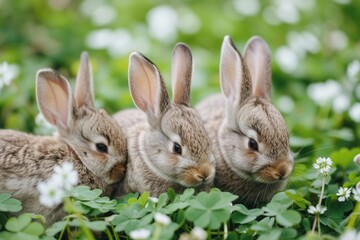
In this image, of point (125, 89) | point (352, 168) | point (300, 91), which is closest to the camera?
point (352, 168)

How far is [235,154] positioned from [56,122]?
5.29 feet

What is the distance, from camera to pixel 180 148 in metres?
4.97

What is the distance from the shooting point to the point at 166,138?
5098 mm

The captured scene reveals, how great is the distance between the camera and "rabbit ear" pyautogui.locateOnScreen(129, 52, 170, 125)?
16.9 ft

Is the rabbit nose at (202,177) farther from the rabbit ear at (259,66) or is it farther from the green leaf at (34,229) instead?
the green leaf at (34,229)

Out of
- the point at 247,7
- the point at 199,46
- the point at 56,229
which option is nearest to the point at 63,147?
the point at 56,229

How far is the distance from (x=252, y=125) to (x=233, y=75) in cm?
58

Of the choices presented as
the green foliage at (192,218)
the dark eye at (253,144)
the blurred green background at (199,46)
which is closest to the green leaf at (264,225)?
the green foliage at (192,218)

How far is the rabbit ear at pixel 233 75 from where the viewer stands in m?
5.22

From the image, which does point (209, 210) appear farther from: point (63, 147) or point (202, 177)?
point (63, 147)

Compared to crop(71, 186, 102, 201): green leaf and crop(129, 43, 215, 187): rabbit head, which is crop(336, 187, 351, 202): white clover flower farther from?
crop(71, 186, 102, 201): green leaf

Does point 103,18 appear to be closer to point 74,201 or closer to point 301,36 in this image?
point 301,36

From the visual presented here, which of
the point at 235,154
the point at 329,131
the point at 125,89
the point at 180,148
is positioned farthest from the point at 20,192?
the point at 329,131

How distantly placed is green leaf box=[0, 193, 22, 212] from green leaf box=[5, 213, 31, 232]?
6.5 inches
